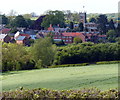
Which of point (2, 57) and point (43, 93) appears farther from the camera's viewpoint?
point (2, 57)

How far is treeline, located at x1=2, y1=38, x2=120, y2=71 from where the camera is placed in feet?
81.8

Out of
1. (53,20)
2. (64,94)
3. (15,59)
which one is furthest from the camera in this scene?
(53,20)

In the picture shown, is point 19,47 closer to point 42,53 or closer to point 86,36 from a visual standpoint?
point 42,53

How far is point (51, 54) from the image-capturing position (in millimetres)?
27250

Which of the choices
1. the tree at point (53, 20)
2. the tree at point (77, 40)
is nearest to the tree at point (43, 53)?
the tree at point (77, 40)

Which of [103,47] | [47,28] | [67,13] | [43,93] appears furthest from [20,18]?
[43,93]

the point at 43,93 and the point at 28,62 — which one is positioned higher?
the point at 43,93

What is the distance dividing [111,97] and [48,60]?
20.4 meters

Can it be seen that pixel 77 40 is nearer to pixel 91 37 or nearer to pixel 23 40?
pixel 91 37

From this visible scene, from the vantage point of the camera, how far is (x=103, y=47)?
28.7m

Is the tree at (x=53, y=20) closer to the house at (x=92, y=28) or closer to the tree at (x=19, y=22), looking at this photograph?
the tree at (x=19, y=22)

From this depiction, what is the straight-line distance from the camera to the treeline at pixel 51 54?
24.9 metres

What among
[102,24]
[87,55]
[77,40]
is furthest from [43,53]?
[102,24]

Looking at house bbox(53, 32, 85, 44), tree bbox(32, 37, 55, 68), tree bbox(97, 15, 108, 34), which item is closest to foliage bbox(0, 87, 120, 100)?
tree bbox(32, 37, 55, 68)
